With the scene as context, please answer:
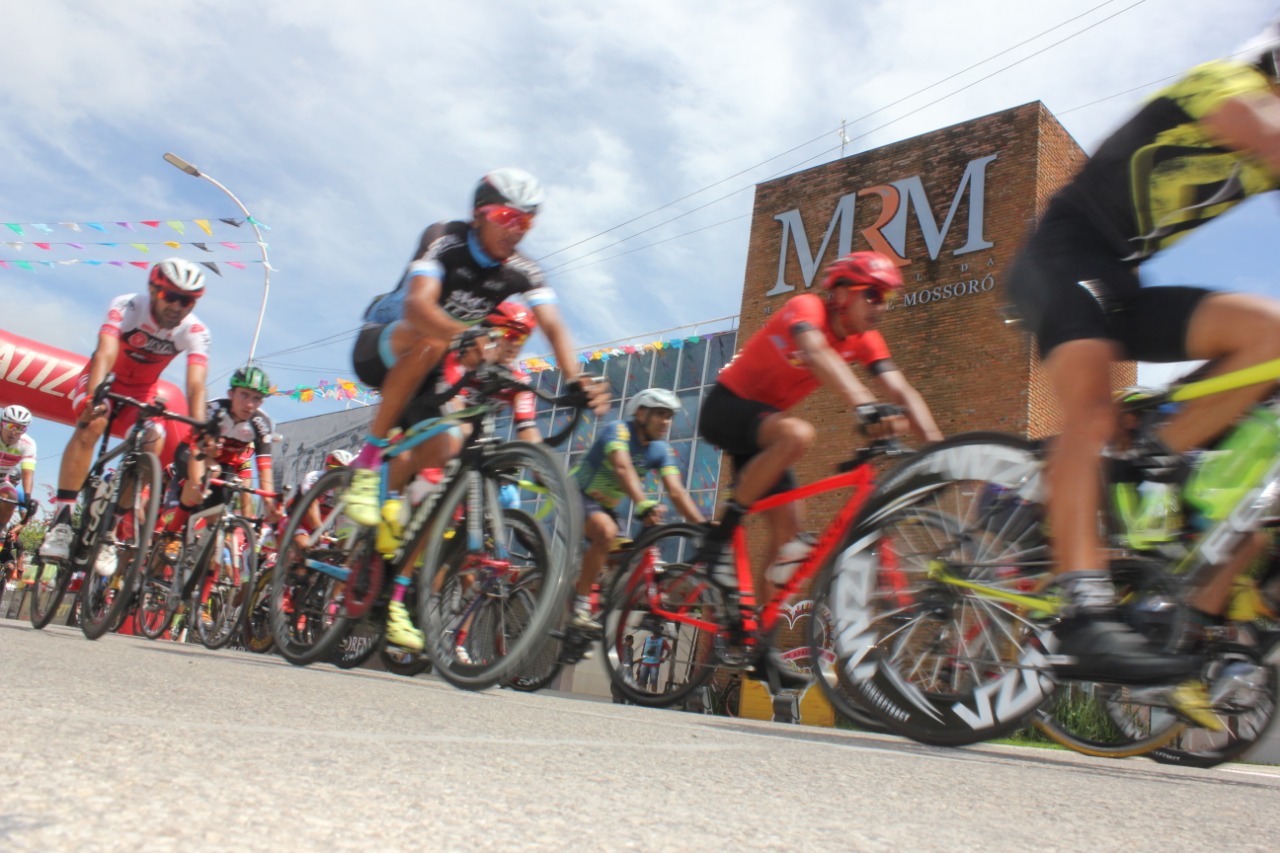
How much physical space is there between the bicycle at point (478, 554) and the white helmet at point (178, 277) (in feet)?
8.45

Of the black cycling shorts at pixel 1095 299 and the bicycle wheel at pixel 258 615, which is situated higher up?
the black cycling shorts at pixel 1095 299

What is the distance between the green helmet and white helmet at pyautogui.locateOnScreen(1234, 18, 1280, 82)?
5792 mm

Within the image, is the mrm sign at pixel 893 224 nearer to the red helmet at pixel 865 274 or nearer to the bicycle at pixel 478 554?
the red helmet at pixel 865 274

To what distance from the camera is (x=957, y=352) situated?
17.3 m

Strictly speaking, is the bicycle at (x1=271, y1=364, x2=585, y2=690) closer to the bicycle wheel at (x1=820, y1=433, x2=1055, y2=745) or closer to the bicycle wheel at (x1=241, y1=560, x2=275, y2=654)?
the bicycle wheel at (x1=820, y1=433, x2=1055, y2=745)

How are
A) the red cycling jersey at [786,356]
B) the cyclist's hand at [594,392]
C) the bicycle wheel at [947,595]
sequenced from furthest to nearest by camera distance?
the red cycling jersey at [786,356] → the cyclist's hand at [594,392] → the bicycle wheel at [947,595]

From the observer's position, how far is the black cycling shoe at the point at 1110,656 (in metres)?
1.69

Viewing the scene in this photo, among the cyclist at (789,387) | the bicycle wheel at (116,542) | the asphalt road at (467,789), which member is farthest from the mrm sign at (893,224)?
the asphalt road at (467,789)

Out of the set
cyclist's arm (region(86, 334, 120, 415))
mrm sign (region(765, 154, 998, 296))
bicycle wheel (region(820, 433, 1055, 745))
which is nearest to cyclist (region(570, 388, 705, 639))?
cyclist's arm (region(86, 334, 120, 415))

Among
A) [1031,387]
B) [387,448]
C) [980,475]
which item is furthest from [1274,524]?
[1031,387]

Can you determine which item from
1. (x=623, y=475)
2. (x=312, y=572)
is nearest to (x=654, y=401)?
(x=623, y=475)

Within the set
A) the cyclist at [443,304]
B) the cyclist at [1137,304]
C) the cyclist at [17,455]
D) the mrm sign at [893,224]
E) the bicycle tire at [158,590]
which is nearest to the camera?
the cyclist at [1137,304]

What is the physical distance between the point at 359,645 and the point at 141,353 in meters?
2.17

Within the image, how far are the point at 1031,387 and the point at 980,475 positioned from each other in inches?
601
